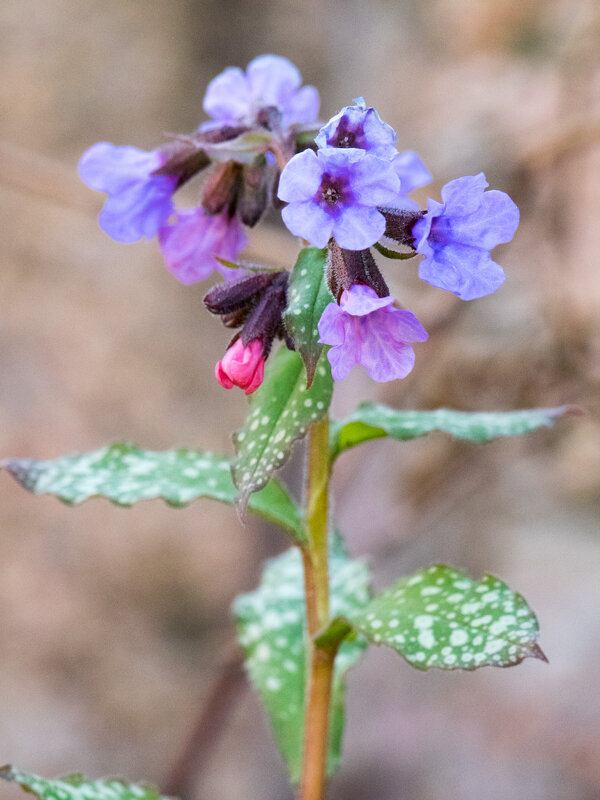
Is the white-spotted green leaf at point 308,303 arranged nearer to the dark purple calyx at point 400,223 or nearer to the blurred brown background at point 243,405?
the dark purple calyx at point 400,223

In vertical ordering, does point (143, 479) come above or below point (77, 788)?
above

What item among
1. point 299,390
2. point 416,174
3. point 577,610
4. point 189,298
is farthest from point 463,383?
point 299,390

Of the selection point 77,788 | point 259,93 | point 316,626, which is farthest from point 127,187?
point 77,788

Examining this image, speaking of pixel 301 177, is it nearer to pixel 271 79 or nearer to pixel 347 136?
pixel 347 136

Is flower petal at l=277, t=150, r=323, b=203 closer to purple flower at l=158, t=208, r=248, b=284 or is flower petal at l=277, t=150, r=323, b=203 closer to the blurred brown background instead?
purple flower at l=158, t=208, r=248, b=284

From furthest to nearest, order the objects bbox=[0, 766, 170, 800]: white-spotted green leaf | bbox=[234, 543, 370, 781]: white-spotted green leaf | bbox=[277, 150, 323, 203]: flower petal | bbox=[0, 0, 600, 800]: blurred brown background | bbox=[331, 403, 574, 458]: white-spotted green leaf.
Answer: bbox=[0, 0, 600, 800]: blurred brown background → bbox=[234, 543, 370, 781]: white-spotted green leaf → bbox=[331, 403, 574, 458]: white-spotted green leaf → bbox=[0, 766, 170, 800]: white-spotted green leaf → bbox=[277, 150, 323, 203]: flower petal

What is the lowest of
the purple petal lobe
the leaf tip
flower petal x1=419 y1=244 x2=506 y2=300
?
the leaf tip

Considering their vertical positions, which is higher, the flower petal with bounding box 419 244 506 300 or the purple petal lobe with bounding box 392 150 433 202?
the purple petal lobe with bounding box 392 150 433 202

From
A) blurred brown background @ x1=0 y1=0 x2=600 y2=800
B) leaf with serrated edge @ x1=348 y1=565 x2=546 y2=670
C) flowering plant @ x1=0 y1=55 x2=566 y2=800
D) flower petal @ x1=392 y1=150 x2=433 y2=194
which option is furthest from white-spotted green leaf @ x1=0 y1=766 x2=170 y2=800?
blurred brown background @ x1=0 y1=0 x2=600 y2=800
